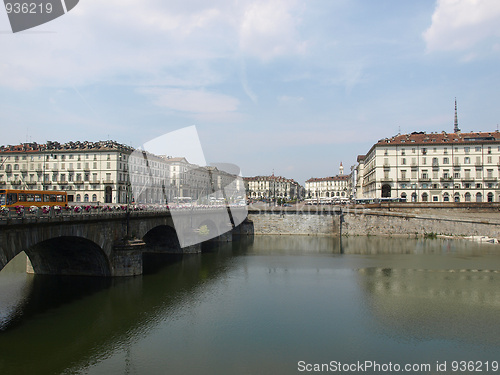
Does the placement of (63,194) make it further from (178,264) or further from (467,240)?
(467,240)

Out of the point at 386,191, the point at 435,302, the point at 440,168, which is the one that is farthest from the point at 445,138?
the point at 435,302

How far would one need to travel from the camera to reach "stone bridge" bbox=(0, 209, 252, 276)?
879 inches

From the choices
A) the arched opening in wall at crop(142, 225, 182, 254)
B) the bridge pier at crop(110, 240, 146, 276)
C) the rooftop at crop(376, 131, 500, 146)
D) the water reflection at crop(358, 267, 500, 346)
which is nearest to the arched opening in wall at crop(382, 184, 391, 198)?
the rooftop at crop(376, 131, 500, 146)

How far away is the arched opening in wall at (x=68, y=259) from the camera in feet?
110

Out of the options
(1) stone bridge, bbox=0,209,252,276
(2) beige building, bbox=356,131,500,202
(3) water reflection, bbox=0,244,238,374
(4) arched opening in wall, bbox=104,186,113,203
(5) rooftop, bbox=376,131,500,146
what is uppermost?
(5) rooftop, bbox=376,131,500,146

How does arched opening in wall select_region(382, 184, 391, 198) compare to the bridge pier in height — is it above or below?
above

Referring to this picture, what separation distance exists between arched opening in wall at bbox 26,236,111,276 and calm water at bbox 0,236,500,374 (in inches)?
46.6

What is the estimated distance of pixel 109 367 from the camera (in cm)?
1869

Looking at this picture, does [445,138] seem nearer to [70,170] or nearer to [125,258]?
[125,258]

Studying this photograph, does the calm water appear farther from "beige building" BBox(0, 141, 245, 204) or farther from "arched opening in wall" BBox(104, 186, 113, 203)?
"beige building" BBox(0, 141, 245, 204)

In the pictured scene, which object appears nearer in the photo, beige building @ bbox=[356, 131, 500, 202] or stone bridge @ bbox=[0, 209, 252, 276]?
stone bridge @ bbox=[0, 209, 252, 276]

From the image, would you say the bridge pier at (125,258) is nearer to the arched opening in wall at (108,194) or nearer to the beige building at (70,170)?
the beige building at (70,170)

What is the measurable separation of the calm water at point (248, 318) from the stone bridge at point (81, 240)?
1.54 m

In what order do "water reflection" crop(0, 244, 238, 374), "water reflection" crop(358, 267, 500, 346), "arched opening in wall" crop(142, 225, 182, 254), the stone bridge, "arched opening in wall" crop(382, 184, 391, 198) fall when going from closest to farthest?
"water reflection" crop(0, 244, 238, 374)
the stone bridge
"water reflection" crop(358, 267, 500, 346)
"arched opening in wall" crop(142, 225, 182, 254)
"arched opening in wall" crop(382, 184, 391, 198)
